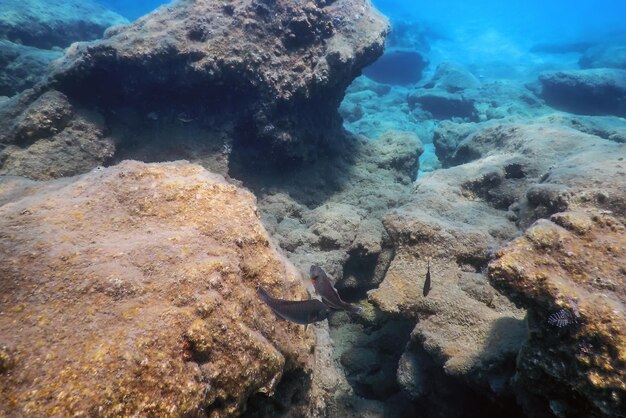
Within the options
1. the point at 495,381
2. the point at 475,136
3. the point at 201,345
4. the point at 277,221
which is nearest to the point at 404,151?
the point at 475,136

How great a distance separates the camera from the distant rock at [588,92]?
14.4 meters

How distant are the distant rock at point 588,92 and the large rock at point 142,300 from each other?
1749cm

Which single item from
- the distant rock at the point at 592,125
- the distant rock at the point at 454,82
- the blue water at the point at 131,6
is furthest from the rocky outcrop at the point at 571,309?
the blue water at the point at 131,6

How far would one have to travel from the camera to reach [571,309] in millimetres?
2176

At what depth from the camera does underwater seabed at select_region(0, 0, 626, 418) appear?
1958 millimetres

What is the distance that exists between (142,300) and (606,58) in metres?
33.1

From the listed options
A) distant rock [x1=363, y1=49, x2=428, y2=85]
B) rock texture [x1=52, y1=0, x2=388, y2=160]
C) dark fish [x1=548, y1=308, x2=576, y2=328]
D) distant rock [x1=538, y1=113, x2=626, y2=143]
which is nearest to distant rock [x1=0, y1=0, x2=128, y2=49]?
rock texture [x1=52, y1=0, x2=388, y2=160]

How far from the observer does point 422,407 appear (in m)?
3.71

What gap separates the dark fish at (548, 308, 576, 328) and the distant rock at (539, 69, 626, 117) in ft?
55.1

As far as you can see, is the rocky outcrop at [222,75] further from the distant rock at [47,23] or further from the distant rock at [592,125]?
the distant rock at [47,23]

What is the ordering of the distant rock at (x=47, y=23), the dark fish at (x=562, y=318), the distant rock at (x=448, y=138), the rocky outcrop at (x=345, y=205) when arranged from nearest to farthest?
the dark fish at (x=562, y=318) → the rocky outcrop at (x=345, y=205) → the distant rock at (x=448, y=138) → the distant rock at (x=47, y=23)

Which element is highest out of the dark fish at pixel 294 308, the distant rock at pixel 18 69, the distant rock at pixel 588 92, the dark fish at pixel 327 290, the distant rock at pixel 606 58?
the distant rock at pixel 606 58

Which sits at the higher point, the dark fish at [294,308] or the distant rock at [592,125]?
the distant rock at [592,125]

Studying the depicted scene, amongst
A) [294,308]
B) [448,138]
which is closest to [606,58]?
[448,138]
